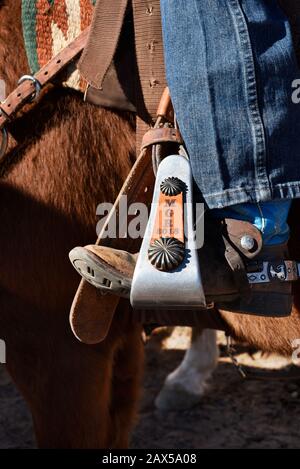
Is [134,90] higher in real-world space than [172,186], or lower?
higher

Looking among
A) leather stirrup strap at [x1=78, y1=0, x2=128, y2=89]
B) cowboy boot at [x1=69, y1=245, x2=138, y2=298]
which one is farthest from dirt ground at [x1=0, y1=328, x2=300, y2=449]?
leather stirrup strap at [x1=78, y1=0, x2=128, y2=89]

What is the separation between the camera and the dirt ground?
3059 millimetres

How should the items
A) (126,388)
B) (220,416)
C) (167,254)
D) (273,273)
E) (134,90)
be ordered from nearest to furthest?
(167,254), (273,273), (134,90), (126,388), (220,416)

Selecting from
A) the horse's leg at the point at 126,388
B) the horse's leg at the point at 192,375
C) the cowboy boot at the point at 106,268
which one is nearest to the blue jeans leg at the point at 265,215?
the cowboy boot at the point at 106,268

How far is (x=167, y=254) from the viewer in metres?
→ 1.42

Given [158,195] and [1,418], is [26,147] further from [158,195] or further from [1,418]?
[1,418]

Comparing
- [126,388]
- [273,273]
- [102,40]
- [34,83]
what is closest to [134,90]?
[102,40]

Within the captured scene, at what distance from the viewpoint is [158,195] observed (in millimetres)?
1473

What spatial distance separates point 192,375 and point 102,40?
225cm

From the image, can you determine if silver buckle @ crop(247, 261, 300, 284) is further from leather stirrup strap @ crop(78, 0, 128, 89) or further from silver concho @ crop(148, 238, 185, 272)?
leather stirrup strap @ crop(78, 0, 128, 89)

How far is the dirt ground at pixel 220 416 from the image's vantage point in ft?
10.0

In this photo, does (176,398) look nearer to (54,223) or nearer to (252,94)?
(54,223)
